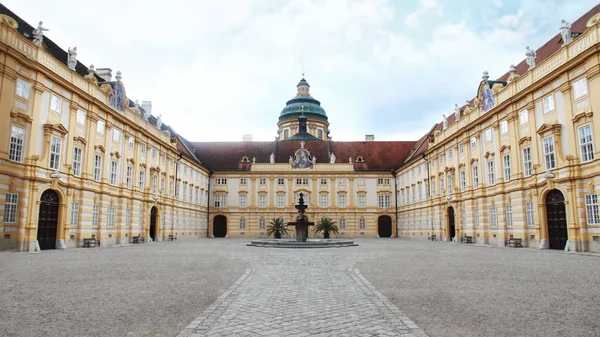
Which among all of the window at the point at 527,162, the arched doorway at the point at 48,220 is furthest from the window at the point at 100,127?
the window at the point at 527,162

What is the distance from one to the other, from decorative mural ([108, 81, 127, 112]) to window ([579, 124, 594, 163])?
97.7 feet

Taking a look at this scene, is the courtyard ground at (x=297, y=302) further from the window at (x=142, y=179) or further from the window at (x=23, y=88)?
the window at (x=142, y=179)

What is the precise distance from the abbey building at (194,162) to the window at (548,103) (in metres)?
0.06

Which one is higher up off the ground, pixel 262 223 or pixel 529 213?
pixel 529 213

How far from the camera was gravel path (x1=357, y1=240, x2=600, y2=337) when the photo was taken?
628 cm

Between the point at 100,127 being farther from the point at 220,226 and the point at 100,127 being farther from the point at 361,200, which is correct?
the point at 361,200

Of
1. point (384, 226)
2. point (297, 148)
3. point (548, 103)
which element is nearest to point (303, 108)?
point (297, 148)

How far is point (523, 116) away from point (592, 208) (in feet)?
25.5

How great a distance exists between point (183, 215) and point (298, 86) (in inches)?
1466

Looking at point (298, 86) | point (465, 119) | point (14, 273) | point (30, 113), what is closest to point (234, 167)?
point (298, 86)

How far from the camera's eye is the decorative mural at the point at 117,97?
3083 cm

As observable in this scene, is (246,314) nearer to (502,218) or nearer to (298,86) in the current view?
(502,218)

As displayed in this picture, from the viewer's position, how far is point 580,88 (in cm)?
2189

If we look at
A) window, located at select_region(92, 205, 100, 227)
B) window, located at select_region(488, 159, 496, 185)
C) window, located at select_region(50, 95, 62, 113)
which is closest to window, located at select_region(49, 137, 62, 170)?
window, located at select_region(50, 95, 62, 113)
